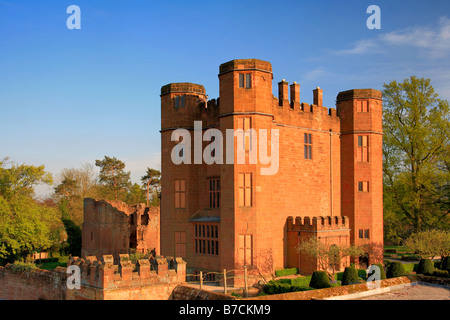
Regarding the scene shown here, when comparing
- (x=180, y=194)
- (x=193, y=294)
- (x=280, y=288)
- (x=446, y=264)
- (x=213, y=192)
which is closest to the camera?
(x=193, y=294)

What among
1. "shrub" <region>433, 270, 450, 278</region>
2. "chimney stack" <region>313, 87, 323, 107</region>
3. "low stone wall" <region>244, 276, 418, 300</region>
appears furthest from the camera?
"chimney stack" <region>313, 87, 323, 107</region>

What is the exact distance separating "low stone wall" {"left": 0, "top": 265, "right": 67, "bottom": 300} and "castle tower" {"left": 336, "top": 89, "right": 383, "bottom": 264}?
65.9ft

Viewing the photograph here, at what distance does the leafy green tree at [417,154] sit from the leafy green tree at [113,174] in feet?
145

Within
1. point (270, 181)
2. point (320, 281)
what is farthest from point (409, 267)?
point (270, 181)

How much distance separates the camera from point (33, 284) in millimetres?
28031

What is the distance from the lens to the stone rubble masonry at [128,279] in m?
18.6

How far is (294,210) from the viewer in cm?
3055

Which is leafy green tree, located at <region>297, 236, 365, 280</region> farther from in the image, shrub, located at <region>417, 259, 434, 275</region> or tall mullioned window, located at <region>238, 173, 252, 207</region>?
tall mullioned window, located at <region>238, 173, 252, 207</region>

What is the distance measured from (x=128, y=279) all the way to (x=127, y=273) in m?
0.26

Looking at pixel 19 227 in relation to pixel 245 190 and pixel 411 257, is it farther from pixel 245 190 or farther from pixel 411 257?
pixel 411 257

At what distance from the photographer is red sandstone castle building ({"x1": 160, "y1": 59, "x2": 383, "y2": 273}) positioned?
27.4 m

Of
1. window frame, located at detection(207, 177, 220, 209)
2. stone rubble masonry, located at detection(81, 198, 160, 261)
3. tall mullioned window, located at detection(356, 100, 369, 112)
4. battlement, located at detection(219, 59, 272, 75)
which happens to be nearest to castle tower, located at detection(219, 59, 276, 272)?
battlement, located at detection(219, 59, 272, 75)

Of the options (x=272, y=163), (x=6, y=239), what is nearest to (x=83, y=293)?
(x=272, y=163)
